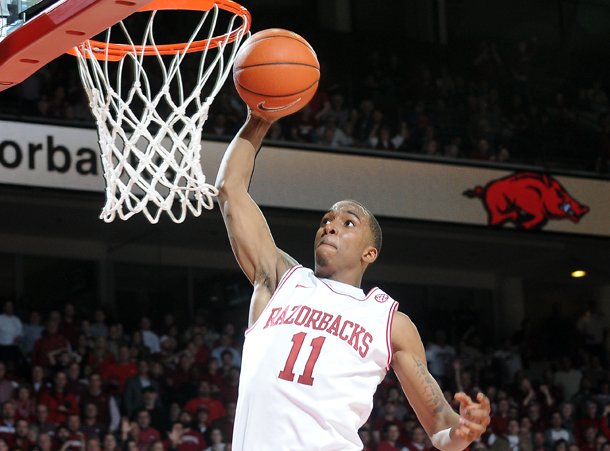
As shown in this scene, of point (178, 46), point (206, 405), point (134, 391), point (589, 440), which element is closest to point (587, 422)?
point (589, 440)

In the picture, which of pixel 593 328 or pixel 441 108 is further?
pixel 593 328

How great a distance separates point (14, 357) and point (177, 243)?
4291 mm

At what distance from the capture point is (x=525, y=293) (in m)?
16.3

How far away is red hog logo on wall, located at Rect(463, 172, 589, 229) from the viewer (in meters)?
13.0

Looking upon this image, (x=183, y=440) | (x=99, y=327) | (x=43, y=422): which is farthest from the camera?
(x=99, y=327)

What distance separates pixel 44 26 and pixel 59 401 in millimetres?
6087

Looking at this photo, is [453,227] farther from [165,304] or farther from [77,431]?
[77,431]

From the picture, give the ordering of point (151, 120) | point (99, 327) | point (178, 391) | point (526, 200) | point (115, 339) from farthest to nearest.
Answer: point (526, 200) → point (99, 327) → point (115, 339) → point (178, 391) → point (151, 120)

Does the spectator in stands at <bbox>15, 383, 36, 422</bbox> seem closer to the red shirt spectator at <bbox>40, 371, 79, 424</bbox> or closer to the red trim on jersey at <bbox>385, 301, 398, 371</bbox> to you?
the red shirt spectator at <bbox>40, 371, 79, 424</bbox>

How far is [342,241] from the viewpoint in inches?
137

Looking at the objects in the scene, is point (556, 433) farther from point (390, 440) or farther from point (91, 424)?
point (91, 424)

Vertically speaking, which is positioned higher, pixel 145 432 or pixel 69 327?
pixel 69 327

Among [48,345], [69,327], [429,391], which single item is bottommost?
[429,391]

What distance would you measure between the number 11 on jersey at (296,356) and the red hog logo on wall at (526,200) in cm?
996
